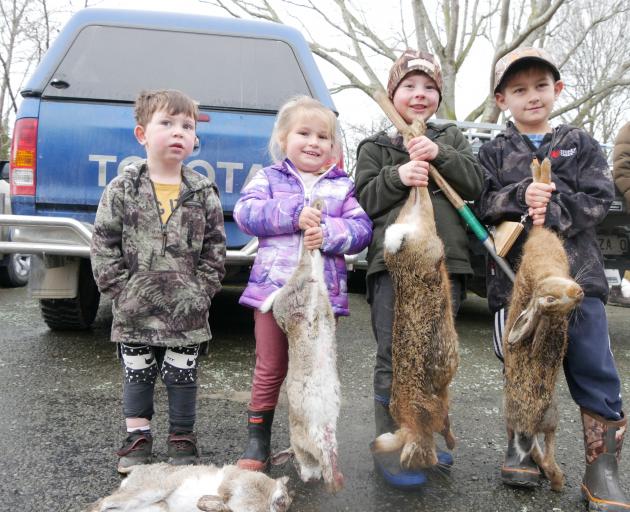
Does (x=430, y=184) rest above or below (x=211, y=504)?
above

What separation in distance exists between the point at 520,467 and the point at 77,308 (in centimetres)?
344

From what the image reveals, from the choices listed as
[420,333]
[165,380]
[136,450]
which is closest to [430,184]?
[420,333]

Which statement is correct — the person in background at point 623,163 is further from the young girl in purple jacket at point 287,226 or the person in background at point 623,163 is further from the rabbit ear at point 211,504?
the rabbit ear at point 211,504

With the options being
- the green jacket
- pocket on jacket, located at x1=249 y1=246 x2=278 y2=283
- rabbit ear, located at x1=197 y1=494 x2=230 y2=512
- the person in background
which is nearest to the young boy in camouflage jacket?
pocket on jacket, located at x1=249 y1=246 x2=278 y2=283

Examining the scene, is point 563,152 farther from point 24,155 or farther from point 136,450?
point 24,155

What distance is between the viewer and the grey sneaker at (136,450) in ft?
7.63

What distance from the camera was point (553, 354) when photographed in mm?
2082

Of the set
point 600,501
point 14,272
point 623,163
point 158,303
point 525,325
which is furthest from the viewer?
point 14,272

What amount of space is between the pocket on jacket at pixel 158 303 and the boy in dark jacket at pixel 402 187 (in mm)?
782

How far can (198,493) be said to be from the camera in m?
1.85

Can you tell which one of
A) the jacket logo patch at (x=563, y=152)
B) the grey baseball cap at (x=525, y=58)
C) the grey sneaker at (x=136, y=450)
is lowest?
the grey sneaker at (x=136, y=450)

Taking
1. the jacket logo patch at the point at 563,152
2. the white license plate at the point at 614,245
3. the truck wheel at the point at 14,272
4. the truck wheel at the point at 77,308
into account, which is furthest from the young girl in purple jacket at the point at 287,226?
the truck wheel at the point at 14,272

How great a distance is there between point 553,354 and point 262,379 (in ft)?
3.75

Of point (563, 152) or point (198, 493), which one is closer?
point (198, 493)
